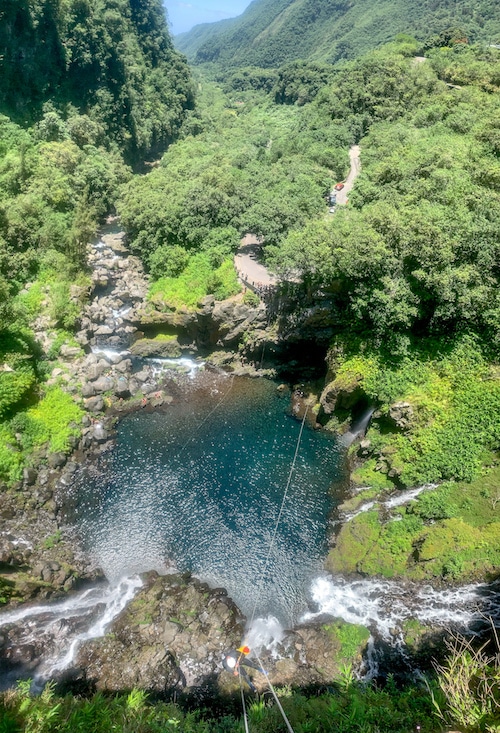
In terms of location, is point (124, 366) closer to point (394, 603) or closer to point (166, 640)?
point (166, 640)

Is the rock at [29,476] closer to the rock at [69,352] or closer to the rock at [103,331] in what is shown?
the rock at [69,352]

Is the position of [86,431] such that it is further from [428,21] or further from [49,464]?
[428,21]

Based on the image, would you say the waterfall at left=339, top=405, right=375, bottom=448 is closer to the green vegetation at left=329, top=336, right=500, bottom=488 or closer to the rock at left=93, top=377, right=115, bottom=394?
the green vegetation at left=329, top=336, right=500, bottom=488

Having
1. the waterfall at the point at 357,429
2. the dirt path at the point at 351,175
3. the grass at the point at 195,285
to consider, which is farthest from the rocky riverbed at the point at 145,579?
the dirt path at the point at 351,175

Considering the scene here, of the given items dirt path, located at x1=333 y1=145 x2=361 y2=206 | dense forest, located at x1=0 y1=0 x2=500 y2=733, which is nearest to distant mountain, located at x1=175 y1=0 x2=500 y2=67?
dense forest, located at x1=0 y1=0 x2=500 y2=733

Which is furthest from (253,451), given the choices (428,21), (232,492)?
(428,21)

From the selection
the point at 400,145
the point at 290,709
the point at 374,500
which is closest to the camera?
the point at 290,709
